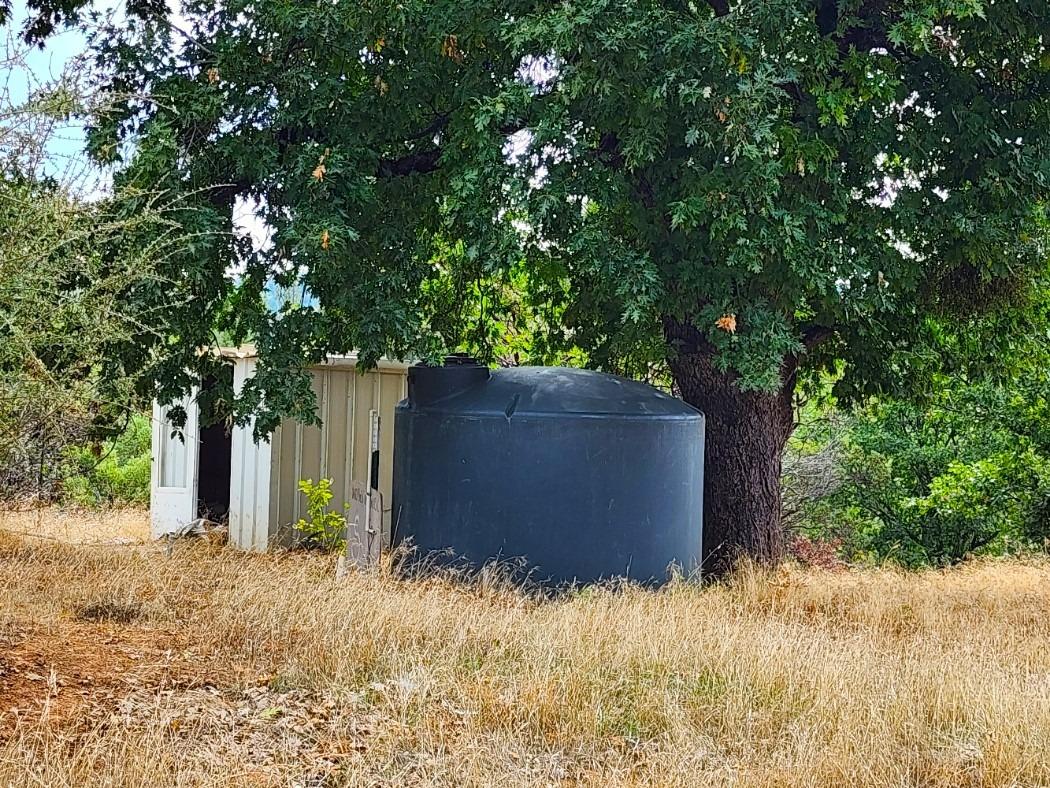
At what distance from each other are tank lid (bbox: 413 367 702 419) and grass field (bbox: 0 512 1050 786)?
1.50m

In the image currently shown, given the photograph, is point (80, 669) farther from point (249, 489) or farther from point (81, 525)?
point (81, 525)

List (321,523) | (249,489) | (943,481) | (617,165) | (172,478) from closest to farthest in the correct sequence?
(617,165) → (321,523) → (249,489) → (172,478) → (943,481)

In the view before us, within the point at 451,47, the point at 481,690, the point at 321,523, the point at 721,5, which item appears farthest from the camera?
the point at 321,523

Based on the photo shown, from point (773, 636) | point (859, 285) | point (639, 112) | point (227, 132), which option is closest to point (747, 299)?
point (859, 285)

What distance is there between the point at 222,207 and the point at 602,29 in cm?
364

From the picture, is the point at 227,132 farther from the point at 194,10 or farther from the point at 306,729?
the point at 306,729

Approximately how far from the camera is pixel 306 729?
436cm

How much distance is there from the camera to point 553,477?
793cm

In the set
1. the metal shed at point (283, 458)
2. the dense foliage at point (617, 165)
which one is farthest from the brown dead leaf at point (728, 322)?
the metal shed at point (283, 458)

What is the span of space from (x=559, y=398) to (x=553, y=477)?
2.14ft

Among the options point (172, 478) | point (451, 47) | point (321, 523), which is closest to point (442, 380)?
point (451, 47)

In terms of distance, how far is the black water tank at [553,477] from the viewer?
26.0 feet

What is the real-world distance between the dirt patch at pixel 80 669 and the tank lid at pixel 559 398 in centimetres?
317

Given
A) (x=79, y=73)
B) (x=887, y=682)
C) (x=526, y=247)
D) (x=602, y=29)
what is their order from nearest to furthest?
(x=79, y=73), (x=887, y=682), (x=602, y=29), (x=526, y=247)
